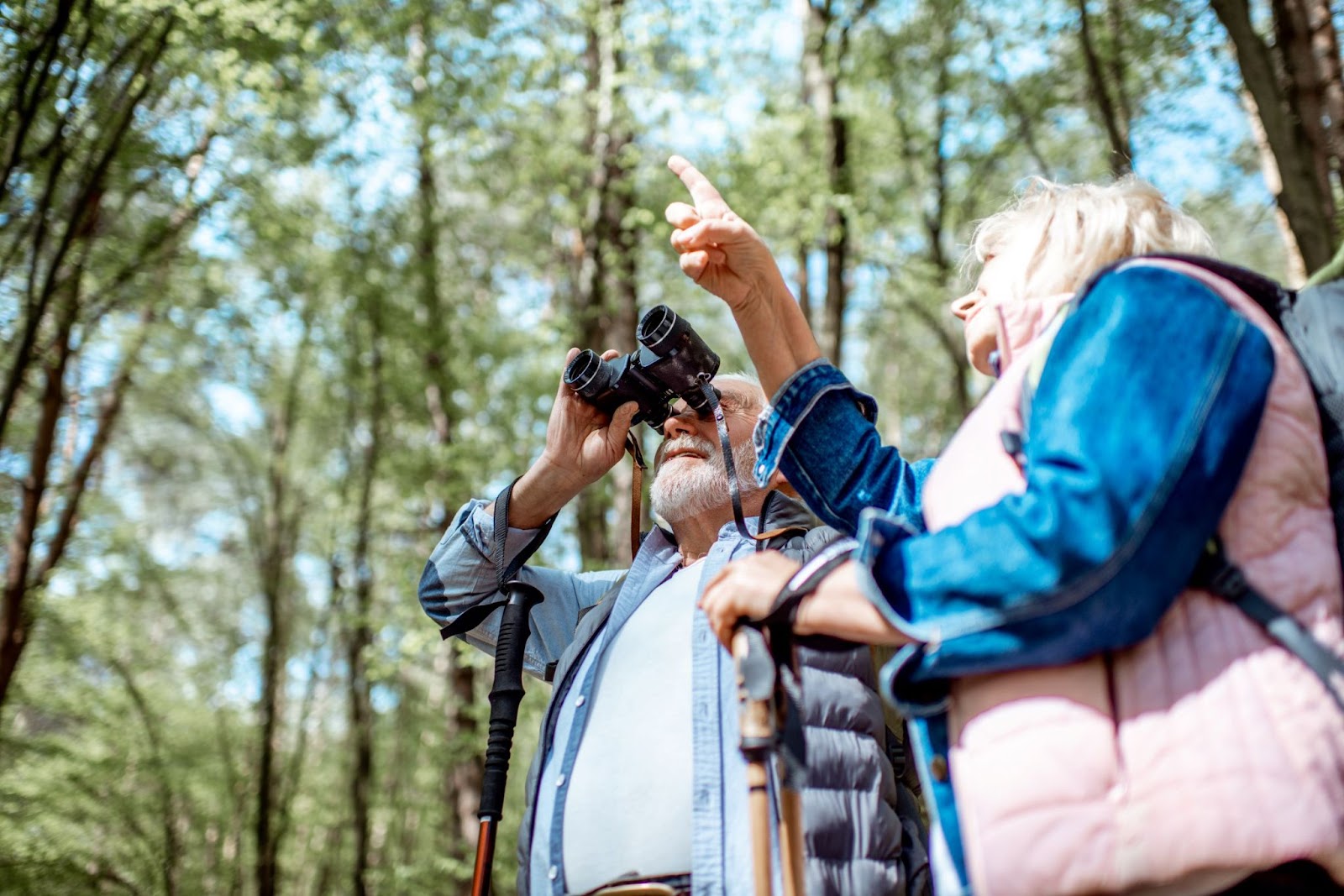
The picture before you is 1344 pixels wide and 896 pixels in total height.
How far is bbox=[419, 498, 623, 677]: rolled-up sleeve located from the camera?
2.72m

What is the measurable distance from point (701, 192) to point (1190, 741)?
1.15 meters

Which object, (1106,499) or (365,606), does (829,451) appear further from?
(365,606)

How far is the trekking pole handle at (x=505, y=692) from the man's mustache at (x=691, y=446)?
54 centimetres

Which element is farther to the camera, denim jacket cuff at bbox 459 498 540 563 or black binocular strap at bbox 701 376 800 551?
denim jacket cuff at bbox 459 498 540 563

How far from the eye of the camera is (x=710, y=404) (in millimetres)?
2471

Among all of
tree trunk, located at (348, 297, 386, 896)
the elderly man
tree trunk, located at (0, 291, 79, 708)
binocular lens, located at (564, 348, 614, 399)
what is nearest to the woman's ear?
the elderly man

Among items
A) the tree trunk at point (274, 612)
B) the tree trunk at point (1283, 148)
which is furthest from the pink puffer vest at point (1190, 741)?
the tree trunk at point (274, 612)

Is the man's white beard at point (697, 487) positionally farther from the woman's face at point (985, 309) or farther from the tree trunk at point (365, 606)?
the tree trunk at point (365, 606)

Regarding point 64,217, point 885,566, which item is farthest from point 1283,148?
point 64,217

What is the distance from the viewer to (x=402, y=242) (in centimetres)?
968

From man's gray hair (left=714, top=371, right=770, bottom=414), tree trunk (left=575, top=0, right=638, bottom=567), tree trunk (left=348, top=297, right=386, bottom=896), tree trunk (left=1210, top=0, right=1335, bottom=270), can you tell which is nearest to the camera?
man's gray hair (left=714, top=371, right=770, bottom=414)

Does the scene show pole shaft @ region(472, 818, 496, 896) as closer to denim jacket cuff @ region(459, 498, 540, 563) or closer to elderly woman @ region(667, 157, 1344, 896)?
denim jacket cuff @ region(459, 498, 540, 563)

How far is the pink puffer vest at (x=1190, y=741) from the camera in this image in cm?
98

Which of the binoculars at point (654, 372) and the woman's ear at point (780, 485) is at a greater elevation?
the binoculars at point (654, 372)
